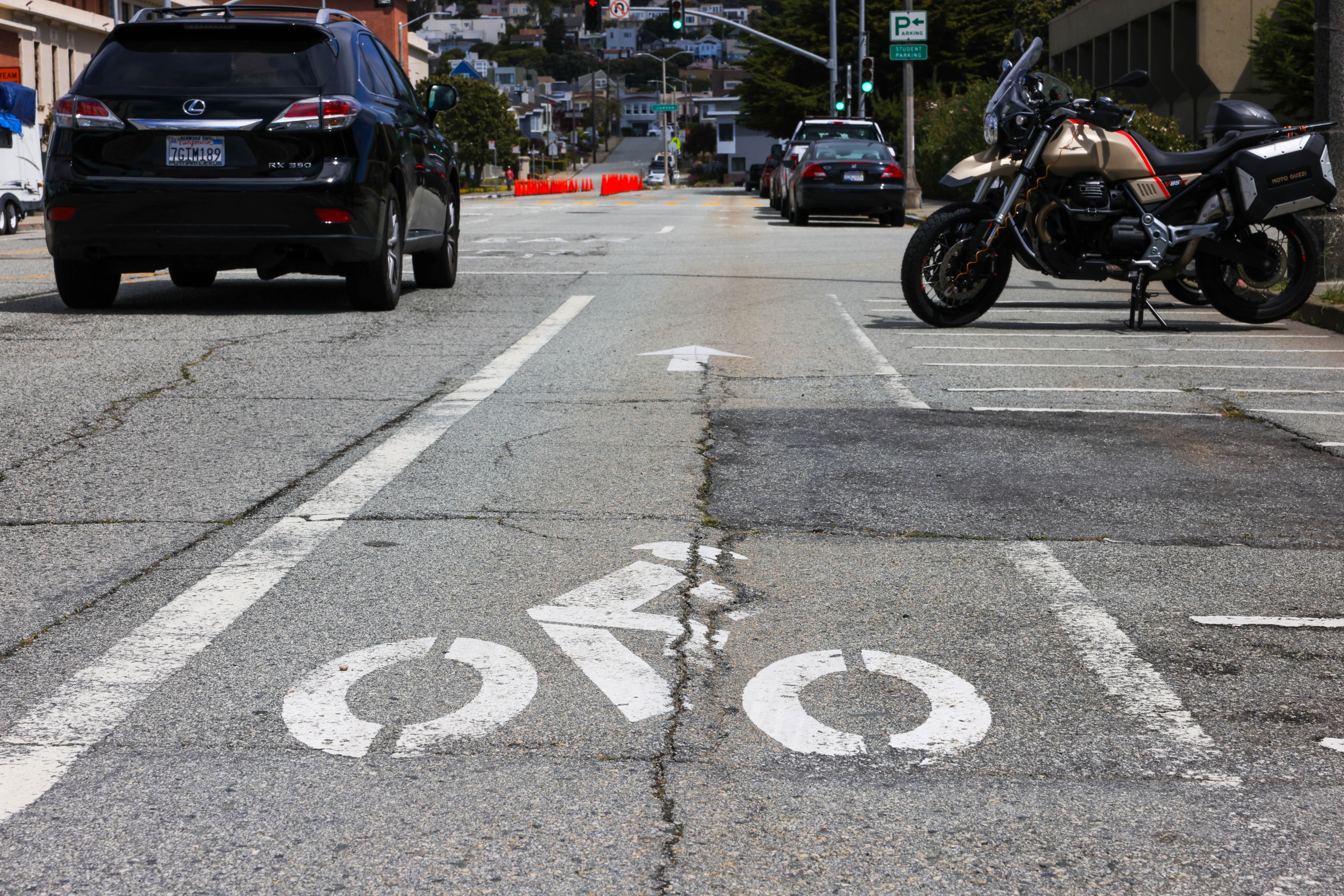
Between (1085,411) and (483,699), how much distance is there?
4.59m

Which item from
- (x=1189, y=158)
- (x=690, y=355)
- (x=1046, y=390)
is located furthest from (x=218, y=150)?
(x=1189, y=158)

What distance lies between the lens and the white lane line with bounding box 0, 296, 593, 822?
10.3 ft

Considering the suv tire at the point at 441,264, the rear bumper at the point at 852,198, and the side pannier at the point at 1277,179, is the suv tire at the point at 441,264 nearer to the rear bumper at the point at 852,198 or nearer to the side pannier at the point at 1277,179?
the side pannier at the point at 1277,179

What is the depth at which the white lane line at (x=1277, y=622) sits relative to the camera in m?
4.10

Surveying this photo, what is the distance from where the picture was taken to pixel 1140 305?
1074 cm

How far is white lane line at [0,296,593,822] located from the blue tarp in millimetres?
28915

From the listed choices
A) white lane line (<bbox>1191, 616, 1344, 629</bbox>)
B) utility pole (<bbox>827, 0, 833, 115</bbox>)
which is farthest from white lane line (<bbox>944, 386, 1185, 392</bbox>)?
utility pole (<bbox>827, 0, 833, 115</bbox>)

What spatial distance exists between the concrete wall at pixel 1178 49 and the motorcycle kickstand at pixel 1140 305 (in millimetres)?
28057

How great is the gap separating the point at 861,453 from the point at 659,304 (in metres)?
6.23

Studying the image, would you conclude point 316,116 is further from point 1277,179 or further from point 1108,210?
point 1277,179

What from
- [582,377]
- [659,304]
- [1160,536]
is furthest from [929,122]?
[1160,536]

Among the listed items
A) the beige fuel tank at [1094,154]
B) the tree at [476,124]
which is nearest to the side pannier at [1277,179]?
the beige fuel tank at [1094,154]

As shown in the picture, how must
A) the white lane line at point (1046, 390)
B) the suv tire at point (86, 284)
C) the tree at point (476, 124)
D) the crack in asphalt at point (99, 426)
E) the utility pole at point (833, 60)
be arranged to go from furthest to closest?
the tree at point (476, 124)
the utility pole at point (833, 60)
the suv tire at point (86, 284)
the white lane line at point (1046, 390)
the crack in asphalt at point (99, 426)

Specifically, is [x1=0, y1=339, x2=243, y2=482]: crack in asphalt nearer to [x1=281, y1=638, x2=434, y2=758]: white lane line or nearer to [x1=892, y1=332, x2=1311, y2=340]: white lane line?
[x1=281, y1=638, x2=434, y2=758]: white lane line
